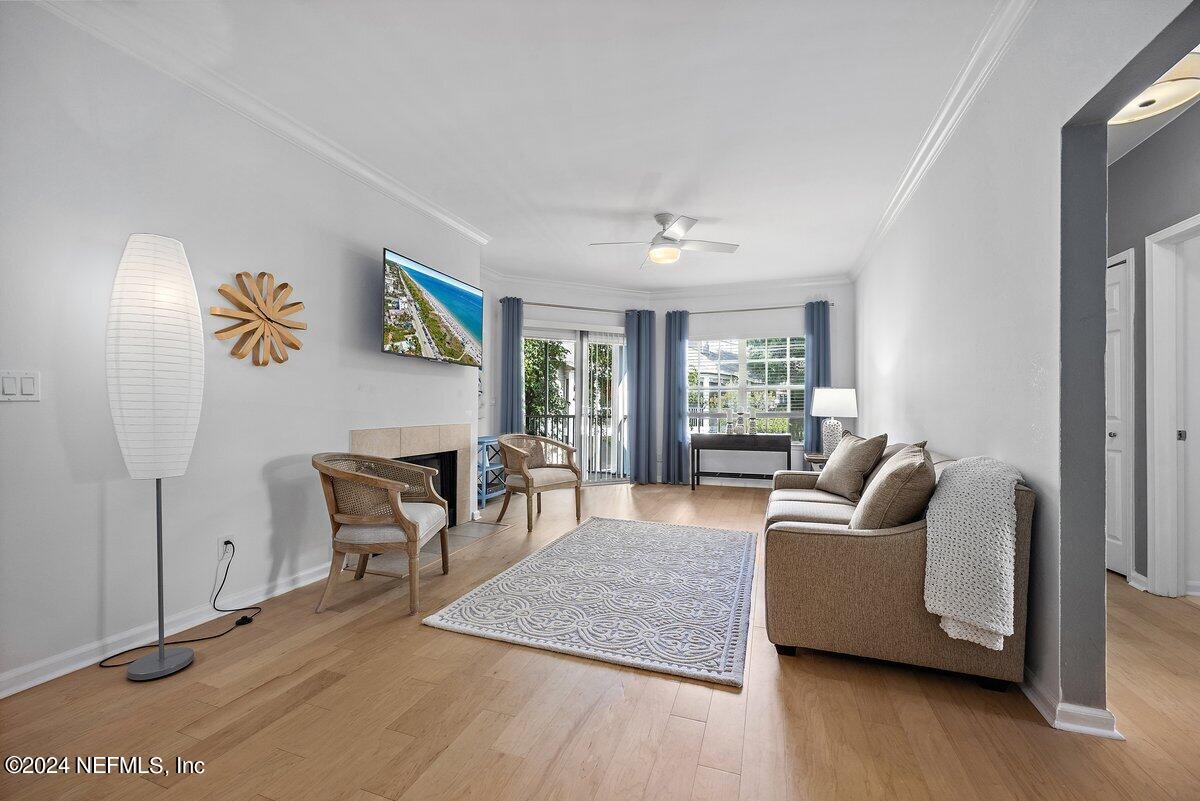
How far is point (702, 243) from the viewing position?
4.05m

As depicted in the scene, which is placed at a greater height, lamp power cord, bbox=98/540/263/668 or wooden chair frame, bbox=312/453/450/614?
wooden chair frame, bbox=312/453/450/614

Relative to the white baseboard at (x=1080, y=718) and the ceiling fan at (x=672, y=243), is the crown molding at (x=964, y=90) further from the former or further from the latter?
the white baseboard at (x=1080, y=718)

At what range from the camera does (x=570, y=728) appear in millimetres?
1632

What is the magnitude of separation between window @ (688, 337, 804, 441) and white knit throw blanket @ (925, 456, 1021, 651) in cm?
452

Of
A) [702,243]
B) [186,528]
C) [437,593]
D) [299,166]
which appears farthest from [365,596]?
[702,243]

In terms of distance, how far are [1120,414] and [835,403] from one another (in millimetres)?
2208

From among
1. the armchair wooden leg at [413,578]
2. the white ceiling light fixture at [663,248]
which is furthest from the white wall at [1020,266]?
the armchair wooden leg at [413,578]

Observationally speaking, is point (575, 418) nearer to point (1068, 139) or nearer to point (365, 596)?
point (365, 596)

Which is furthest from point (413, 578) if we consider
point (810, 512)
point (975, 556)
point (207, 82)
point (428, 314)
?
point (207, 82)

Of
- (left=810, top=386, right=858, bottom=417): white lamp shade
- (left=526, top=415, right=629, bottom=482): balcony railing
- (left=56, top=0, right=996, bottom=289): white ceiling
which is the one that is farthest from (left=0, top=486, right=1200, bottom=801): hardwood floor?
(left=526, top=415, right=629, bottom=482): balcony railing

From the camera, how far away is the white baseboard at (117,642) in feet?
5.93

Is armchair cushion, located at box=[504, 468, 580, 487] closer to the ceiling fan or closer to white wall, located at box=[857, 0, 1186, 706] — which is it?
the ceiling fan

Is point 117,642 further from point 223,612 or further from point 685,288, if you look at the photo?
point 685,288

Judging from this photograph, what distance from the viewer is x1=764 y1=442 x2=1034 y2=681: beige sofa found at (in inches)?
70.2
